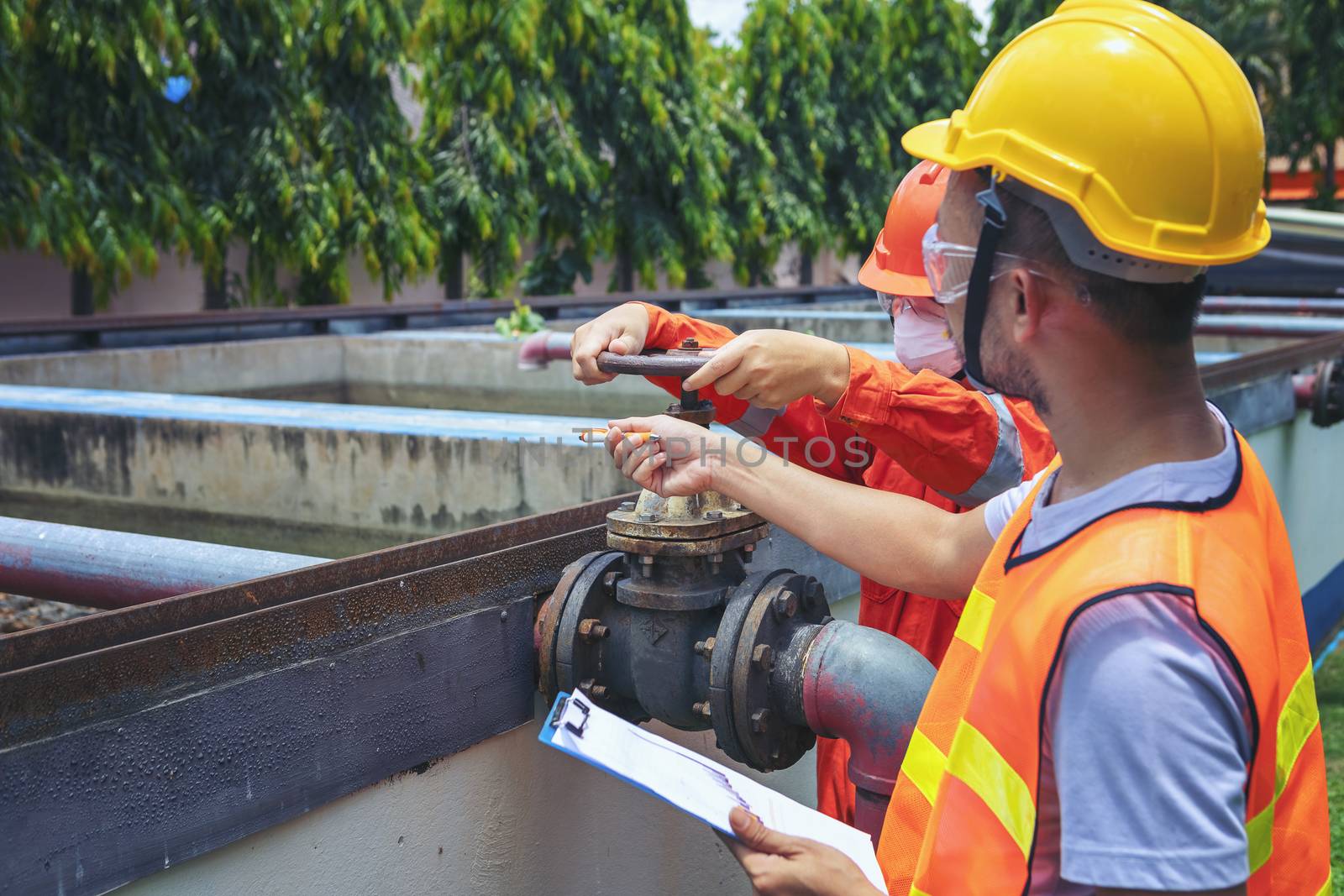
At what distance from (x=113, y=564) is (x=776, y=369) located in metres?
1.14

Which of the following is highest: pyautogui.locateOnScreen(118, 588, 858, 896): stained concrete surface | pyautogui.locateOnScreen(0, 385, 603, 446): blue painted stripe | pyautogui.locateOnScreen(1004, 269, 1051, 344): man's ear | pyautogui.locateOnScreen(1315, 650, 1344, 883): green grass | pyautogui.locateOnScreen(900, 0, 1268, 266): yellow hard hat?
pyautogui.locateOnScreen(900, 0, 1268, 266): yellow hard hat

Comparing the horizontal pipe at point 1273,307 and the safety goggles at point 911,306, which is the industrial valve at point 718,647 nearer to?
the safety goggles at point 911,306

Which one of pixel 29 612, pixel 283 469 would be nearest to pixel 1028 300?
pixel 283 469

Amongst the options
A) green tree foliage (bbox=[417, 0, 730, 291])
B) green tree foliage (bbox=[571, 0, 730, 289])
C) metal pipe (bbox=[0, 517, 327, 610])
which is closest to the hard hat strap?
metal pipe (bbox=[0, 517, 327, 610])

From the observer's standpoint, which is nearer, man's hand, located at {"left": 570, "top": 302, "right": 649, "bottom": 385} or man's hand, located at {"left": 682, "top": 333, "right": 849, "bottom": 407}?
man's hand, located at {"left": 682, "top": 333, "right": 849, "bottom": 407}

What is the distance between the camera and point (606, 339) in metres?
2.05

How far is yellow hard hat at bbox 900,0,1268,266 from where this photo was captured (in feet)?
3.61

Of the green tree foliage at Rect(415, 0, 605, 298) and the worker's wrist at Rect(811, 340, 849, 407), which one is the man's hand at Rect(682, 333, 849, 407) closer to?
the worker's wrist at Rect(811, 340, 849, 407)

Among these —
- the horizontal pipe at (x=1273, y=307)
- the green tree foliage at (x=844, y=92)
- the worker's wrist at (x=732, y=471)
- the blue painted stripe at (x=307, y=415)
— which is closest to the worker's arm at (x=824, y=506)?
the worker's wrist at (x=732, y=471)

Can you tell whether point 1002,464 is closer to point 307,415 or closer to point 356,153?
point 307,415

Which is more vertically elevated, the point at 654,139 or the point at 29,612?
the point at 654,139

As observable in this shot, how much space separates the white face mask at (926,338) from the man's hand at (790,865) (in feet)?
3.61

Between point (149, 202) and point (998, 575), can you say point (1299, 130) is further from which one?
point (998, 575)

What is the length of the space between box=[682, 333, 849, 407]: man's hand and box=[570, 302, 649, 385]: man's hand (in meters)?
0.23
